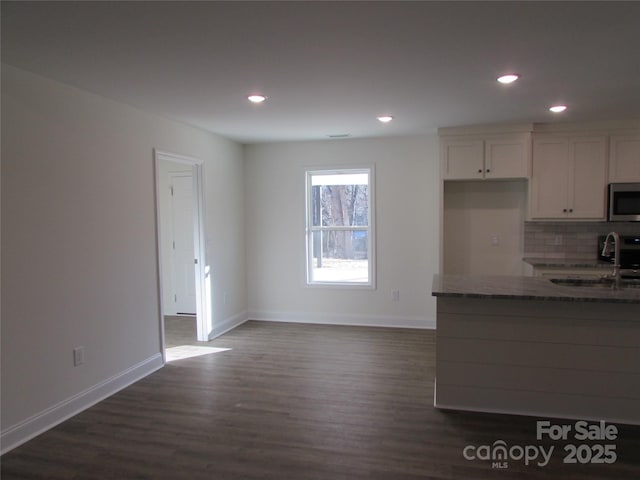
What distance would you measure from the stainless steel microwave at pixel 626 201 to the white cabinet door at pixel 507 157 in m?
0.87

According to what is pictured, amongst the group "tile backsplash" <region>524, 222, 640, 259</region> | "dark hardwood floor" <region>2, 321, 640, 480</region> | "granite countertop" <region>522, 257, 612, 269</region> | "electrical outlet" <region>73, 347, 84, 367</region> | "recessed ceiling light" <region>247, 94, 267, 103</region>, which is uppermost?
"recessed ceiling light" <region>247, 94, 267, 103</region>

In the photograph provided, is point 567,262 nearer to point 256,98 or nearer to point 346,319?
point 346,319

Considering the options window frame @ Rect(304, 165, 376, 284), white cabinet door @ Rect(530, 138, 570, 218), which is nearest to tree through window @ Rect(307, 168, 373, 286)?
window frame @ Rect(304, 165, 376, 284)

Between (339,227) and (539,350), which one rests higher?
(339,227)

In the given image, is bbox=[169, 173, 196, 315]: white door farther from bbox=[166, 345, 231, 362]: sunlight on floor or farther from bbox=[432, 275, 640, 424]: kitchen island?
bbox=[432, 275, 640, 424]: kitchen island

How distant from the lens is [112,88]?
10.1 feet

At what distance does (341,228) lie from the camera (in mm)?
5512

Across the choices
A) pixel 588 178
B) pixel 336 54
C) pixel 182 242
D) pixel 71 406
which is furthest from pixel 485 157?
pixel 71 406

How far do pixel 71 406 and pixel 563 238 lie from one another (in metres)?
4.96

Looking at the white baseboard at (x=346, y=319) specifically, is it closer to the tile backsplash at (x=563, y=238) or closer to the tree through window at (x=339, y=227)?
the tree through window at (x=339, y=227)

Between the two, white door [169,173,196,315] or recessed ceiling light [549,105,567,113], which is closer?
recessed ceiling light [549,105,567,113]

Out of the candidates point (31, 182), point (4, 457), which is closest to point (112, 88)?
point (31, 182)

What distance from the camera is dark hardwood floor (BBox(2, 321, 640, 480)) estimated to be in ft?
7.71

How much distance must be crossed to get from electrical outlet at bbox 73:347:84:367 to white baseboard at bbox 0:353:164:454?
0.75 feet
